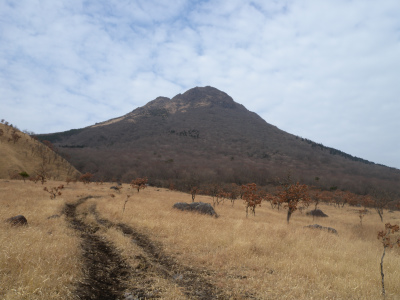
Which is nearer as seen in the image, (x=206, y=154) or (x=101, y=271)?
(x=101, y=271)

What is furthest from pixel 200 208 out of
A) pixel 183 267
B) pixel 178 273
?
pixel 178 273

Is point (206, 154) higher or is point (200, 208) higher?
point (206, 154)

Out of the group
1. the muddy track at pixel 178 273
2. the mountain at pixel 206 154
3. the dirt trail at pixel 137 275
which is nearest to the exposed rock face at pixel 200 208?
the muddy track at pixel 178 273

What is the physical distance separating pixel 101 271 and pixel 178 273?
8.19 feet

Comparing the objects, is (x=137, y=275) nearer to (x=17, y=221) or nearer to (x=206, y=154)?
(x=17, y=221)

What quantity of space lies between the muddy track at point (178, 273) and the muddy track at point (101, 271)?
0.89m

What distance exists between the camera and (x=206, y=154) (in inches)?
4345

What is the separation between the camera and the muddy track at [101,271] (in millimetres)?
5508

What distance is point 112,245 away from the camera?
948 cm

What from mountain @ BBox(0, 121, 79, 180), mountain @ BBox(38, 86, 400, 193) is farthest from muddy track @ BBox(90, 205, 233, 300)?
mountain @ BBox(0, 121, 79, 180)

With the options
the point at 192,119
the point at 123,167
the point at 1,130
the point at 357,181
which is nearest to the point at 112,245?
the point at 1,130

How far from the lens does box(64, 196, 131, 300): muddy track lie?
5.51 m

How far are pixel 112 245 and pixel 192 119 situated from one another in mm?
152025

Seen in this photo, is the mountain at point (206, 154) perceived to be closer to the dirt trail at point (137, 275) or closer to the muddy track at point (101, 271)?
the muddy track at point (101, 271)
